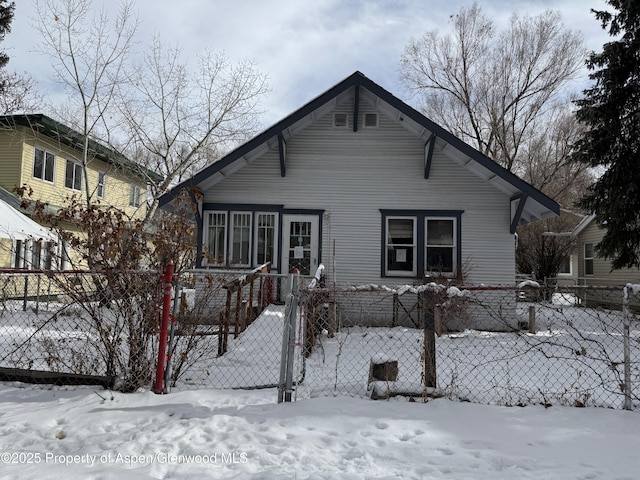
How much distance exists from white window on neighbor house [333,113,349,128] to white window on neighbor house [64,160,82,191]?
13.3 m

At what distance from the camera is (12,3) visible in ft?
46.6

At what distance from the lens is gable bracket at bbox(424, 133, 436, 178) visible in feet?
35.5

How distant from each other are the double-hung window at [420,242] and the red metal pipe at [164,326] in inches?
297

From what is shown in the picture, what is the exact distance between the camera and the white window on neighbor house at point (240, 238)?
11.6 meters

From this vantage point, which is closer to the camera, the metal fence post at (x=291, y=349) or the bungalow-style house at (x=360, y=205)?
the metal fence post at (x=291, y=349)

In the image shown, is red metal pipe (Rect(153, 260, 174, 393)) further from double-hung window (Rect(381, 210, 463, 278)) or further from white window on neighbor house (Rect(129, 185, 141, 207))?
white window on neighbor house (Rect(129, 185, 141, 207))

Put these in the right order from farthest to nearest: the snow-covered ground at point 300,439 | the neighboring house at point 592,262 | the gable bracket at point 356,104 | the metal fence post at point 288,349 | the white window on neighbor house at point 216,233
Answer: the neighboring house at point 592,262, the white window on neighbor house at point 216,233, the gable bracket at point 356,104, the metal fence post at point 288,349, the snow-covered ground at point 300,439

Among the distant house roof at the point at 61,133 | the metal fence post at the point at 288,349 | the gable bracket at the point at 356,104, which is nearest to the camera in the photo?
the metal fence post at the point at 288,349

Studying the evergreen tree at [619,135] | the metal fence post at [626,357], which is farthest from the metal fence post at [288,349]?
the evergreen tree at [619,135]

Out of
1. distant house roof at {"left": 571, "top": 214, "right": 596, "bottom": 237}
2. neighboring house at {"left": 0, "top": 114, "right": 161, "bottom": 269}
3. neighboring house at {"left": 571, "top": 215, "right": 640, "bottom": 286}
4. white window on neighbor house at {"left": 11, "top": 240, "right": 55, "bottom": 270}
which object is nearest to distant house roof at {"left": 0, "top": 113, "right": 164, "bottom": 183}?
neighboring house at {"left": 0, "top": 114, "right": 161, "bottom": 269}

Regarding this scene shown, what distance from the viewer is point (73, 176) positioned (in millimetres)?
19266

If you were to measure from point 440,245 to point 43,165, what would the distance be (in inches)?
612

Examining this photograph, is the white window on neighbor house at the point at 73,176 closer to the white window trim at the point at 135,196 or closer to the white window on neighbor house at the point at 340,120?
the white window trim at the point at 135,196

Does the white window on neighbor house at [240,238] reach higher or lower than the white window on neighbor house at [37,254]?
higher
